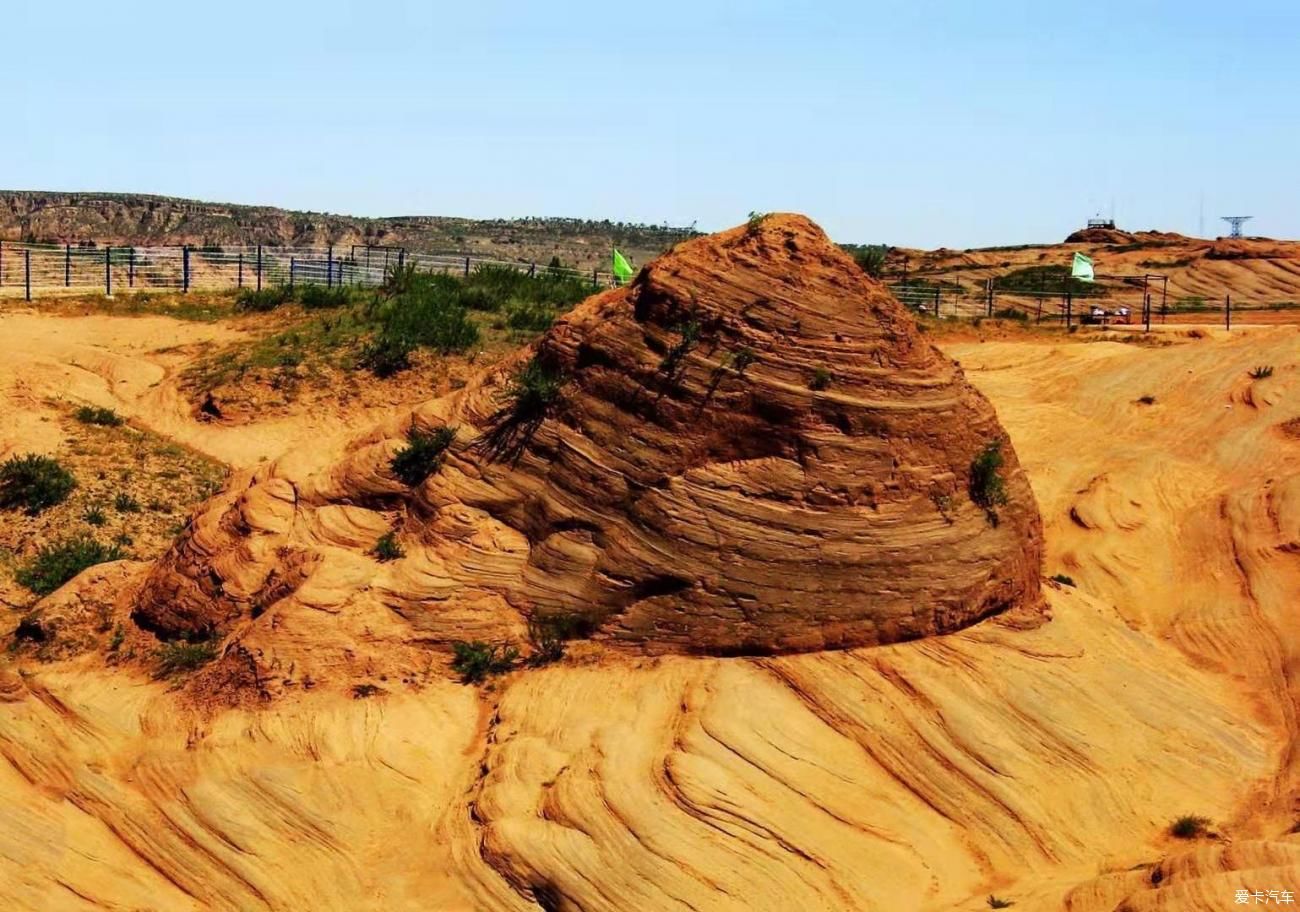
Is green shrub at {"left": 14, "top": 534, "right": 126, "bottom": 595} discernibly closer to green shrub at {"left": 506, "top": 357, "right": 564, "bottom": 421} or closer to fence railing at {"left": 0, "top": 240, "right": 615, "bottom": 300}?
green shrub at {"left": 506, "top": 357, "right": 564, "bottom": 421}

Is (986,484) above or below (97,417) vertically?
above

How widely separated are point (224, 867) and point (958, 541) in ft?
23.8

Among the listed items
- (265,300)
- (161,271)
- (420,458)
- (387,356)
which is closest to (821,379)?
(420,458)

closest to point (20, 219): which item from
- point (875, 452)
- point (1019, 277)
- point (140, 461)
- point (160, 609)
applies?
point (1019, 277)

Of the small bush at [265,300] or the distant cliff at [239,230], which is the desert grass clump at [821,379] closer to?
the small bush at [265,300]

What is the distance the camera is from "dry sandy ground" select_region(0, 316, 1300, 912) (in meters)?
10.3

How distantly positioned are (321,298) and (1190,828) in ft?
72.7

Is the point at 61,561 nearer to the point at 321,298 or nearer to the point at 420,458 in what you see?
the point at 420,458

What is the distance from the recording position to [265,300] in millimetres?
29578

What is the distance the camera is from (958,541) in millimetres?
12844

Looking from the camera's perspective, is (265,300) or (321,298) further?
(265,300)

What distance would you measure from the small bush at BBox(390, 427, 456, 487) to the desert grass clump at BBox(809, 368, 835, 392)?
3874 mm

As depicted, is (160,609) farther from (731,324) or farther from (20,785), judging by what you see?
(731,324)

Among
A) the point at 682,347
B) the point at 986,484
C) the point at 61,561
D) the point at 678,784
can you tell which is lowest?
the point at 678,784
